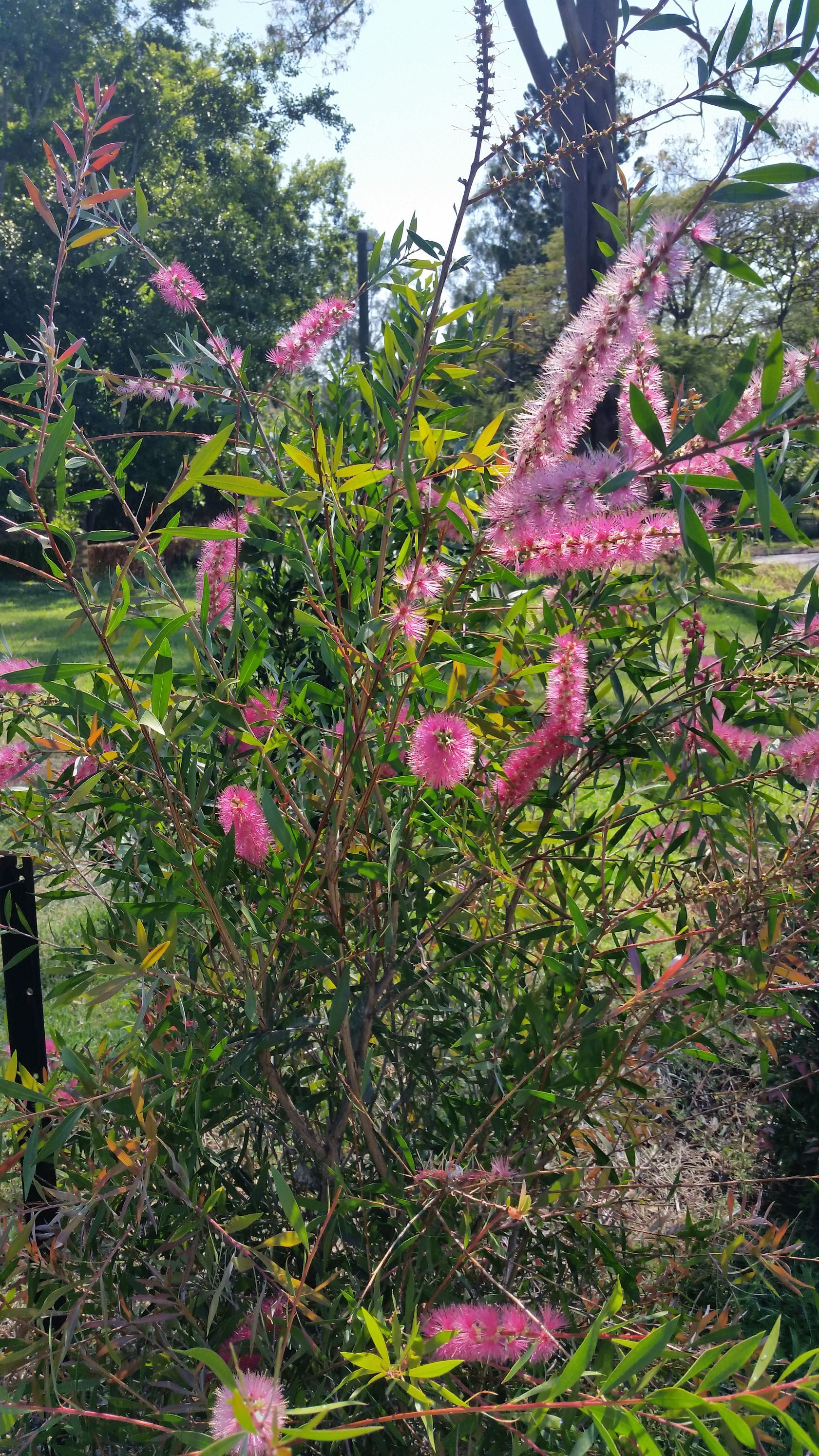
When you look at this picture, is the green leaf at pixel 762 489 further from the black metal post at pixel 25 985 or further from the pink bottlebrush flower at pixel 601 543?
the black metal post at pixel 25 985

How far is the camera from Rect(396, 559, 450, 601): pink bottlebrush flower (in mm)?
1057

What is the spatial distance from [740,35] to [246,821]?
2.53 ft

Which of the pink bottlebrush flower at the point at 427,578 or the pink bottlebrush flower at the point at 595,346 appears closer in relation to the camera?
the pink bottlebrush flower at the point at 595,346

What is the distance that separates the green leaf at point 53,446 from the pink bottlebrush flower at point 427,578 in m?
0.35

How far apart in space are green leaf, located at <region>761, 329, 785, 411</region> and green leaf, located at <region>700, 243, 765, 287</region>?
0.06 metres

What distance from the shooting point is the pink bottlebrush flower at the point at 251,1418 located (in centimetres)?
58

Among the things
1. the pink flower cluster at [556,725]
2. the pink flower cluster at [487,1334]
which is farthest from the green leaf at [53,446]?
the pink flower cluster at [487,1334]

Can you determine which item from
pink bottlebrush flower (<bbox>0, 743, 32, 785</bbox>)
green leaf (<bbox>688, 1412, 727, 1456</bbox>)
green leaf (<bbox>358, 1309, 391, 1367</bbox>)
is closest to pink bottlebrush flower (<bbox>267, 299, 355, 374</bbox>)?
pink bottlebrush flower (<bbox>0, 743, 32, 785</bbox>)

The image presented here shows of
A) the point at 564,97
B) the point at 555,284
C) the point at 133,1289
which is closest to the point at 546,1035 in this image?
the point at 133,1289

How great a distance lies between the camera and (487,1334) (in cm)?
82

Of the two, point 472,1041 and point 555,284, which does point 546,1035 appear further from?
point 555,284

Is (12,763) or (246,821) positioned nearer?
(246,821)

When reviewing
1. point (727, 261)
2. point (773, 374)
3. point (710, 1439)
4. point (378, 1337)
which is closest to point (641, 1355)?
point (710, 1439)

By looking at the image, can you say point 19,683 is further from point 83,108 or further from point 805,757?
point 805,757
